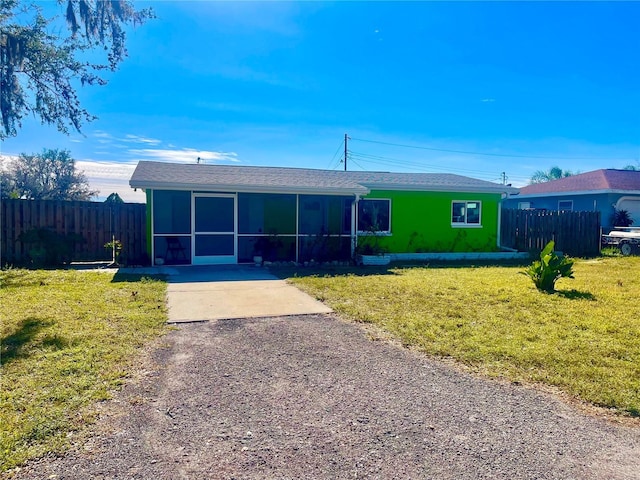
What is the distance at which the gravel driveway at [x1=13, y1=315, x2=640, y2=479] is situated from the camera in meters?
2.56

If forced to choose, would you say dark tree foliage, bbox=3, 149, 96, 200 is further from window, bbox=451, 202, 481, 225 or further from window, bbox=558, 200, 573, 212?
window, bbox=558, 200, 573, 212

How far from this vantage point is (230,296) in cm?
787

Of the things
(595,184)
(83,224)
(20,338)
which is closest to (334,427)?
(20,338)

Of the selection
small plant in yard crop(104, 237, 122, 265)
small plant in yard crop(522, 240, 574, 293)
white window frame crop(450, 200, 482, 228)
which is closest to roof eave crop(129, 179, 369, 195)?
small plant in yard crop(104, 237, 122, 265)

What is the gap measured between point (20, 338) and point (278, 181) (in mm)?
9090

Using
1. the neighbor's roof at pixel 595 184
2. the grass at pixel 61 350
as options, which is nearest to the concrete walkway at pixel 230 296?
the grass at pixel 61 350

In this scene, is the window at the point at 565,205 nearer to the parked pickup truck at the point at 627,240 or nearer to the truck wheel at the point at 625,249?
the parked pickup truck at the point at 627,240

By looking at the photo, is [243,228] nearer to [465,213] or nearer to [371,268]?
[371,268]

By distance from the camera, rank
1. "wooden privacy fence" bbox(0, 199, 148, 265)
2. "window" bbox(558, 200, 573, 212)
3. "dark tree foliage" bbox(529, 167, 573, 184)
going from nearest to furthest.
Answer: "wooden privacy fence" bbox(0, 199, 148, 265) → "window" bbox(558, 200, 573, 212) → "dark tree foliage" bbox(529, 167, 573, 184)

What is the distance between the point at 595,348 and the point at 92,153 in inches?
1244

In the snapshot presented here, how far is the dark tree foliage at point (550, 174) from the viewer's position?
56531mm

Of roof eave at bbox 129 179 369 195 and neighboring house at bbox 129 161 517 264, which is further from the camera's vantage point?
neighboring house at bbox 129 161 517 264

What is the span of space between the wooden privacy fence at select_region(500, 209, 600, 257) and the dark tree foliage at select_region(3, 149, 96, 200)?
3062 centimetres

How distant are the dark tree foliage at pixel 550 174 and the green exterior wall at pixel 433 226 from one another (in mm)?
45583
